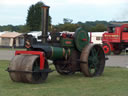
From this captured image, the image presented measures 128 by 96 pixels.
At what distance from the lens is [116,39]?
24.5 m

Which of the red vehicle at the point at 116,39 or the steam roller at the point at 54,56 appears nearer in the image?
the steam roller at the point at 54,56

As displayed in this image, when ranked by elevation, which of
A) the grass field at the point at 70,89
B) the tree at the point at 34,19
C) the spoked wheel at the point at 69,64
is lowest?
the grass field at the point at 70,89

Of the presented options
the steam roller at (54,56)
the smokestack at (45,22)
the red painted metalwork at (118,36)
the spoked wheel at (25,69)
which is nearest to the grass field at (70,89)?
the spoked wheel at (25,69)

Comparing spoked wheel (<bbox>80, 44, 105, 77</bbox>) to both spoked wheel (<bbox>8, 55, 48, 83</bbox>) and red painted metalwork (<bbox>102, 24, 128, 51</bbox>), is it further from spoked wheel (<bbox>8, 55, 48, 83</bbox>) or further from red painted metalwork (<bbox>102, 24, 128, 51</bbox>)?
red painted metalwork (<bbox>102, 24, 128, 51</bbox>)

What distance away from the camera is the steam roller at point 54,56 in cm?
741

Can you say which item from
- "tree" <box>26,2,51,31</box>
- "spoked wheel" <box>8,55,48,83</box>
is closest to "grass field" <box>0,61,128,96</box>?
"spoked wheel" <box>8,55,48,83</box>

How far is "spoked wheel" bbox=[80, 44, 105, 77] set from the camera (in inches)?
355

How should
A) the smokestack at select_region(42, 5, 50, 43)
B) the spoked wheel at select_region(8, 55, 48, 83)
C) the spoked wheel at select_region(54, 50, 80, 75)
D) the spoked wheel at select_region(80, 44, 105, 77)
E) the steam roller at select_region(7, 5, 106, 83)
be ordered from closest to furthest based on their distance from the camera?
the spoked wheel at select_region(8, 55, 48, 83) → the steam roller at select_region(7, 5, 106, 83) → the smokestack at select_region(42, 5, 50, 43) → the spoked wheel at select_region(80, 44, 105, 77) → the spoked wheel at select_region(54, 50, 80, 75)

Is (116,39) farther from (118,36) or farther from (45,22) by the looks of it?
(45,22)

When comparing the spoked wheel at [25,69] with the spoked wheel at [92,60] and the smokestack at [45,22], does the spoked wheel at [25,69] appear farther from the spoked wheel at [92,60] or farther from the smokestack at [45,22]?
the spoked wheel at [92,60]

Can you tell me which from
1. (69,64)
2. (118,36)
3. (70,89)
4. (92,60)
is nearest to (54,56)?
(69,64)

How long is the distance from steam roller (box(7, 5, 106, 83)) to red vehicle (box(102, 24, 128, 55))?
47.7ft

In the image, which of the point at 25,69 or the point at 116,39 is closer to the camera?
the point at 25,69

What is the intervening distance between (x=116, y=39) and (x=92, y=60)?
1562 cm
